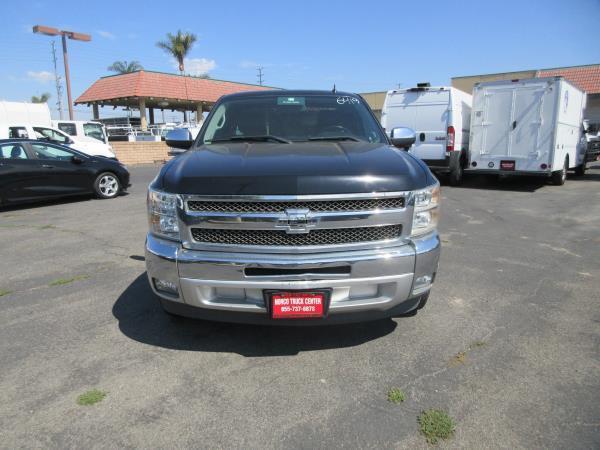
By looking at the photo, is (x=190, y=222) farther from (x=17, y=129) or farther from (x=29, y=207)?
(x=17, y=129)

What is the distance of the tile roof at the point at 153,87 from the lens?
3203 centimetres

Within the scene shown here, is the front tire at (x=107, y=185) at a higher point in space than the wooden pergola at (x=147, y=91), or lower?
lower

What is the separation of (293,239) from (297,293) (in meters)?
0.32

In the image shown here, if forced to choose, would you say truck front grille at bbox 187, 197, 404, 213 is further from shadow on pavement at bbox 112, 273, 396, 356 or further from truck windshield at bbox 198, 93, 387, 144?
truck windshield at bbox 198, 93, 387, 144

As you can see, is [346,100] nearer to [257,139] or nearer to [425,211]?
[257,139]

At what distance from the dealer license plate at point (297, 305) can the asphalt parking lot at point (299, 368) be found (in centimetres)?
42

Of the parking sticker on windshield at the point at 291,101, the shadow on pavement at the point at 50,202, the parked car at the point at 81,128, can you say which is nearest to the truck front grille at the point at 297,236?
the parking sticker on windshield at the point at 291,101

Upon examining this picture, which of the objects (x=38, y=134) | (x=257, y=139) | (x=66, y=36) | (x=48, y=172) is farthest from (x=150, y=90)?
(x=257, y=139)

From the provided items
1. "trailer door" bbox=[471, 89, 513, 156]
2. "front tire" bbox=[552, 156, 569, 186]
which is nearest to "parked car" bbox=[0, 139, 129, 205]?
"trailer door" bbox=[471, 89, 513, 156]

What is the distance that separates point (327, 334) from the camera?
10.8ft

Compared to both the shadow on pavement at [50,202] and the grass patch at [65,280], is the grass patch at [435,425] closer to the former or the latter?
the grass patch at [65,280]

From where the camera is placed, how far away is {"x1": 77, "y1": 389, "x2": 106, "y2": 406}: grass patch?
2.54 meters

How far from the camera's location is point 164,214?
2838 millimetres

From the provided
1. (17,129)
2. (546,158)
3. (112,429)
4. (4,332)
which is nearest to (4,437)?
(112,429)
